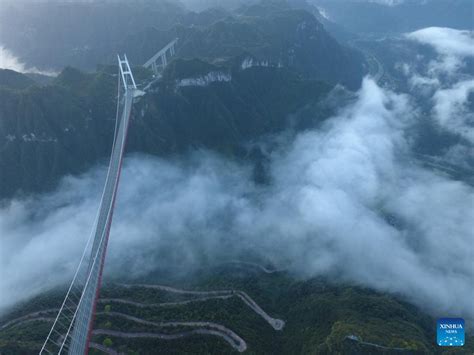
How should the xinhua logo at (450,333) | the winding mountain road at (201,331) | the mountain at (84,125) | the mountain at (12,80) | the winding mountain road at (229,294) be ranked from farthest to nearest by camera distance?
the mountain at (12,80), the mountain at (84,125), the winding mountain road at (229,294), the winding mountain road at (201,331), the xinhua logo at (450,333)

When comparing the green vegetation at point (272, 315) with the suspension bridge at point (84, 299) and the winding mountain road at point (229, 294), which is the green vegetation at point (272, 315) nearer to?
the winding mountain road at point (229, 294)

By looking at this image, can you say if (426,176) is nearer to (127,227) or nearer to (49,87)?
(127,227)

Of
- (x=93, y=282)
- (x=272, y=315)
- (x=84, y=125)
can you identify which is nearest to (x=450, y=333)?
(x=272, y=315)

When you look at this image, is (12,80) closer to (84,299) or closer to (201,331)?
(84,299)

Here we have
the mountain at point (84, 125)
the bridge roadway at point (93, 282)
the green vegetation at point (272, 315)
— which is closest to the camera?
the bridge roadway at point (93, 282)

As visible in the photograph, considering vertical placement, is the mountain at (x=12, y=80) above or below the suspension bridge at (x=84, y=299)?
above

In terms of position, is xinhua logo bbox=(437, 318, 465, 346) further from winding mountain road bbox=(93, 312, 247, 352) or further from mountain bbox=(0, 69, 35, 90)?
mountain bbox=(0, 69, 35, 90)

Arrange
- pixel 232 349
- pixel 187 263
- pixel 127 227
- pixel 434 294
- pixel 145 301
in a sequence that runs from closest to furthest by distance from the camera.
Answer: pixel 232 349 → pixel 145 301 → pixel 434 294 → pixel 187 263 → pixel 127 227

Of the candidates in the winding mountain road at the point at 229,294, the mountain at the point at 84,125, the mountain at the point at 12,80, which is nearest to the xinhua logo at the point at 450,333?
the winding mountain road at the point at 229,294

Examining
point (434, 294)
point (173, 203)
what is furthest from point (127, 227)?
point (434, 294)
